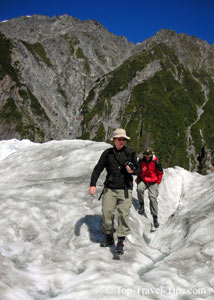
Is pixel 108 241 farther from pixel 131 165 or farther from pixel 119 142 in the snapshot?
pixel 119 142

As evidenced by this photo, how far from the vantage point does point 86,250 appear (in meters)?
9.19

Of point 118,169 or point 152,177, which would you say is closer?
point 118,169

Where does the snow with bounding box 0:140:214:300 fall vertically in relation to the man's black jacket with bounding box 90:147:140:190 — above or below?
below

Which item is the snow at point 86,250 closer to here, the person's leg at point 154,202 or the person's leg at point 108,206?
the person's leg at point 154,202

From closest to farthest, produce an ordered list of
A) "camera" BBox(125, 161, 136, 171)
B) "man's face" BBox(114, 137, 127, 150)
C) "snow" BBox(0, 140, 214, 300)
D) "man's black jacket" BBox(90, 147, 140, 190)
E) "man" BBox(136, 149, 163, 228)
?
1. "snow" BBox(0, 140, 214, 300)
2. "camera" BBox(125, 161, 136, 171)
3. "man's face" BBox(114, 137, 127, 150)
4. "man's black jacket" BBox(90, 147, 140, 190)
5. "man" BBox(136, 149, 163, 228)

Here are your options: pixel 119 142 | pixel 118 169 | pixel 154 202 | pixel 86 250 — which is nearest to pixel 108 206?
pixel 118 169

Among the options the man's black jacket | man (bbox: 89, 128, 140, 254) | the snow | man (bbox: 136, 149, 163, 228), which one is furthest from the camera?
man (bbox: 136, 149, 163, 228)

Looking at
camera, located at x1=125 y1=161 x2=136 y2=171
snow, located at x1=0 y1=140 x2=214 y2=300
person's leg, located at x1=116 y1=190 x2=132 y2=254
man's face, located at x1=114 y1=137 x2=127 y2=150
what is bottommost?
snow, located at x1=0 y1=140 x2=214 y2=300

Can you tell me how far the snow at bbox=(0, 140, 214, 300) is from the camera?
687cm

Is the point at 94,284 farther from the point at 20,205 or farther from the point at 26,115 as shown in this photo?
the point at 26,115

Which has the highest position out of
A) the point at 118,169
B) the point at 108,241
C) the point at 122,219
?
the point at 118,169

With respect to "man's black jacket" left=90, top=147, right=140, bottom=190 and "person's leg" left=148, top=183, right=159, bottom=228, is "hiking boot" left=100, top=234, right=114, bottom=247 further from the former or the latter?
"person's leg" left=148, top=183, right=159, bottom=228

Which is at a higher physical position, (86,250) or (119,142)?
(119,142)

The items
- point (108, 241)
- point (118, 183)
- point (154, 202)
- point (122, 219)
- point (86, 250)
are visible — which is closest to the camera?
point (122, 219)
